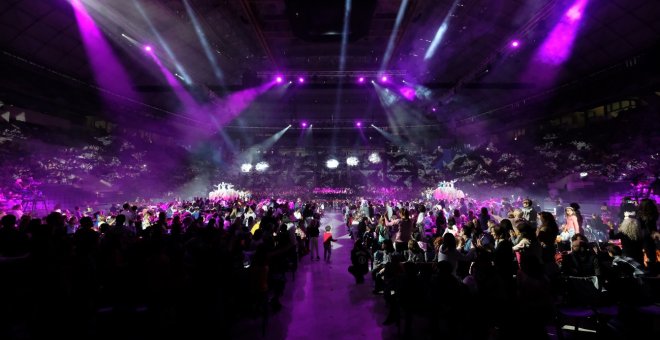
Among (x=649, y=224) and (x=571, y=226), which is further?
(x=571, y=226)

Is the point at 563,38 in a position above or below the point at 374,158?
above

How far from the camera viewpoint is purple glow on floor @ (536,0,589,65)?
12.3m

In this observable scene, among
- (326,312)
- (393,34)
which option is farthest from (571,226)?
(393,34)

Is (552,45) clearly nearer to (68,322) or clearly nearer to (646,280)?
(646,280)

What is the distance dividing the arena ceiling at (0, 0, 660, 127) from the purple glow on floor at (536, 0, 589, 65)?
30 centimetres

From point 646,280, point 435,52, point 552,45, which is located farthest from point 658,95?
point 646,280

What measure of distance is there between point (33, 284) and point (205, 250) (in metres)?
2.25

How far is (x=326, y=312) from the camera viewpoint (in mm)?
5621

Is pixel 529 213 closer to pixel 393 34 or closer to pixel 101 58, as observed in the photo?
pixel 393 34

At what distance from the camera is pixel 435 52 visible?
19.0 meters

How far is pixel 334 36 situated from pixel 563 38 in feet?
36.1

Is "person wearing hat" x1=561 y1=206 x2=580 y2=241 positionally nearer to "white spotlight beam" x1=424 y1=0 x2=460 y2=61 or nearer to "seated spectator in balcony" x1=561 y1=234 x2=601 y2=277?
"seated spectator in balcony" x1=561 y1=234 x2=601 y2=277

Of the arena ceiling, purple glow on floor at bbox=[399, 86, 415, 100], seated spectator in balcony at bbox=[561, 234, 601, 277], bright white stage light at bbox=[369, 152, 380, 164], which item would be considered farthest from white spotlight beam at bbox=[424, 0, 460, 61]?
bright white stage light at bbox=[369, 152, 380, 164]

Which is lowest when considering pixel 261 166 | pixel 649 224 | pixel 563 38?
pixel 649 224
